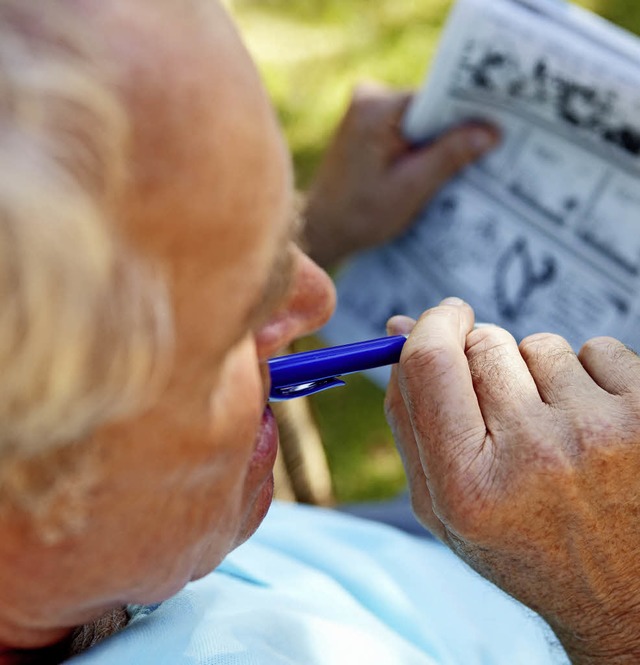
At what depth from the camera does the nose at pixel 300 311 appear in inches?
28.4

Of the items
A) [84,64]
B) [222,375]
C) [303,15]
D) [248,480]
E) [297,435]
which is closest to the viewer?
[84,64]

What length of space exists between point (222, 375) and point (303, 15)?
2463mm

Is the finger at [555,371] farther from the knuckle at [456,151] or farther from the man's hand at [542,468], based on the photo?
the knuckle at [456,151]

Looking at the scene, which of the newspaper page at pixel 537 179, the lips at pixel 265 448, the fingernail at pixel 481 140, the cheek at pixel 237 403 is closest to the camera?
the cheek at pixel 237 403

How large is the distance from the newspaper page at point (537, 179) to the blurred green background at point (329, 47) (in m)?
1.21

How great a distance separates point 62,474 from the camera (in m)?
0.58

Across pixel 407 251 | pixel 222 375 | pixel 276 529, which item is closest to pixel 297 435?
pixel 276 529

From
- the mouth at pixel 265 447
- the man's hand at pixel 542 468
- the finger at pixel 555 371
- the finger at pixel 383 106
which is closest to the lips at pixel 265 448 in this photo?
the mouth at pixel 265 447

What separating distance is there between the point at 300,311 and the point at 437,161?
26.2 inches

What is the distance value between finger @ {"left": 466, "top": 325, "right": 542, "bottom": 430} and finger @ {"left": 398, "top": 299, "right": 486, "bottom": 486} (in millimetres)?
17

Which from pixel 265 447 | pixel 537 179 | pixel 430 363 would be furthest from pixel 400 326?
pixel 537 179

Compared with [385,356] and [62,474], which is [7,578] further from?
[385,356]

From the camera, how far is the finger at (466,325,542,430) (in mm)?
831

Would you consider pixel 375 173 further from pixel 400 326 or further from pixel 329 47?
pixel 329 47
